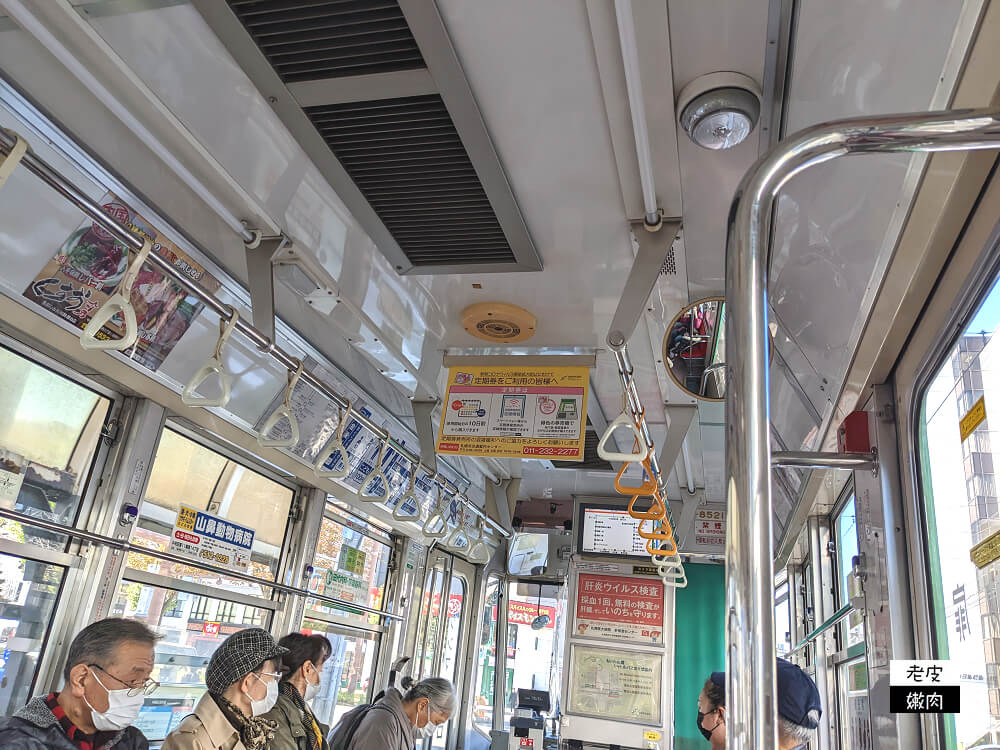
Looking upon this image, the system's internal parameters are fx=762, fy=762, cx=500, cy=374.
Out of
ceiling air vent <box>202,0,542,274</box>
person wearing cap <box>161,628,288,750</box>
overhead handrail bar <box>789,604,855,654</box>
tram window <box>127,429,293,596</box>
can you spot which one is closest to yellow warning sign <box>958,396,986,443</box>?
overhead handrail bar <box>789,604,855,654</box>

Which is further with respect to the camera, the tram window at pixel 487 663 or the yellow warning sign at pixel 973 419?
the tram window at pixel 487 663

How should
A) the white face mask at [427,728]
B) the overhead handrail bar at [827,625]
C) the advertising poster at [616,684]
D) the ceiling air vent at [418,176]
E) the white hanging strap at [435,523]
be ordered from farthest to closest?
the advertising poster at [616,684], the white face mask at [427,728], the white hanging strap at [435,523], the overhead handrail bar at [827,625], the ceiling air vent at [418,176]

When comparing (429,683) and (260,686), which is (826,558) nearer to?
(429,683)

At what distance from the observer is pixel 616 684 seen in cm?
714

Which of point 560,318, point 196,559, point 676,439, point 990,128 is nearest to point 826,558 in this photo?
point 676,439

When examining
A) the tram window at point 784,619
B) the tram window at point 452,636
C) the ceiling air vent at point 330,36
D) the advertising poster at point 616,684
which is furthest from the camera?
the tram window at point 452,636

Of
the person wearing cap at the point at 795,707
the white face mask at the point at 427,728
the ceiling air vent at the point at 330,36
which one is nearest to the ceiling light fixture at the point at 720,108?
the ceiling air vent at the point at 330,36

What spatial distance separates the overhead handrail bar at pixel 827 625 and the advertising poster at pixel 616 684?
230cm

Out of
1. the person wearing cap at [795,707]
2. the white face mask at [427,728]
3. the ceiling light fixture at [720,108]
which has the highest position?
the ceiling light fixture at [720,108]

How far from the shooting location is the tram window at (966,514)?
61.8 inches

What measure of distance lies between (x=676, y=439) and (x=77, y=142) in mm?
3078

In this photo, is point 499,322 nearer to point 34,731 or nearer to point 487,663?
point 34,731

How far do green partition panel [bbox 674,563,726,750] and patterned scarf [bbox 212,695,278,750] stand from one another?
518 centimetres

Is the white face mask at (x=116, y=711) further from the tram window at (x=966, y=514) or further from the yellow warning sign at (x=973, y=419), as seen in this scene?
the yellow warning sign at (x=973, y=419)
